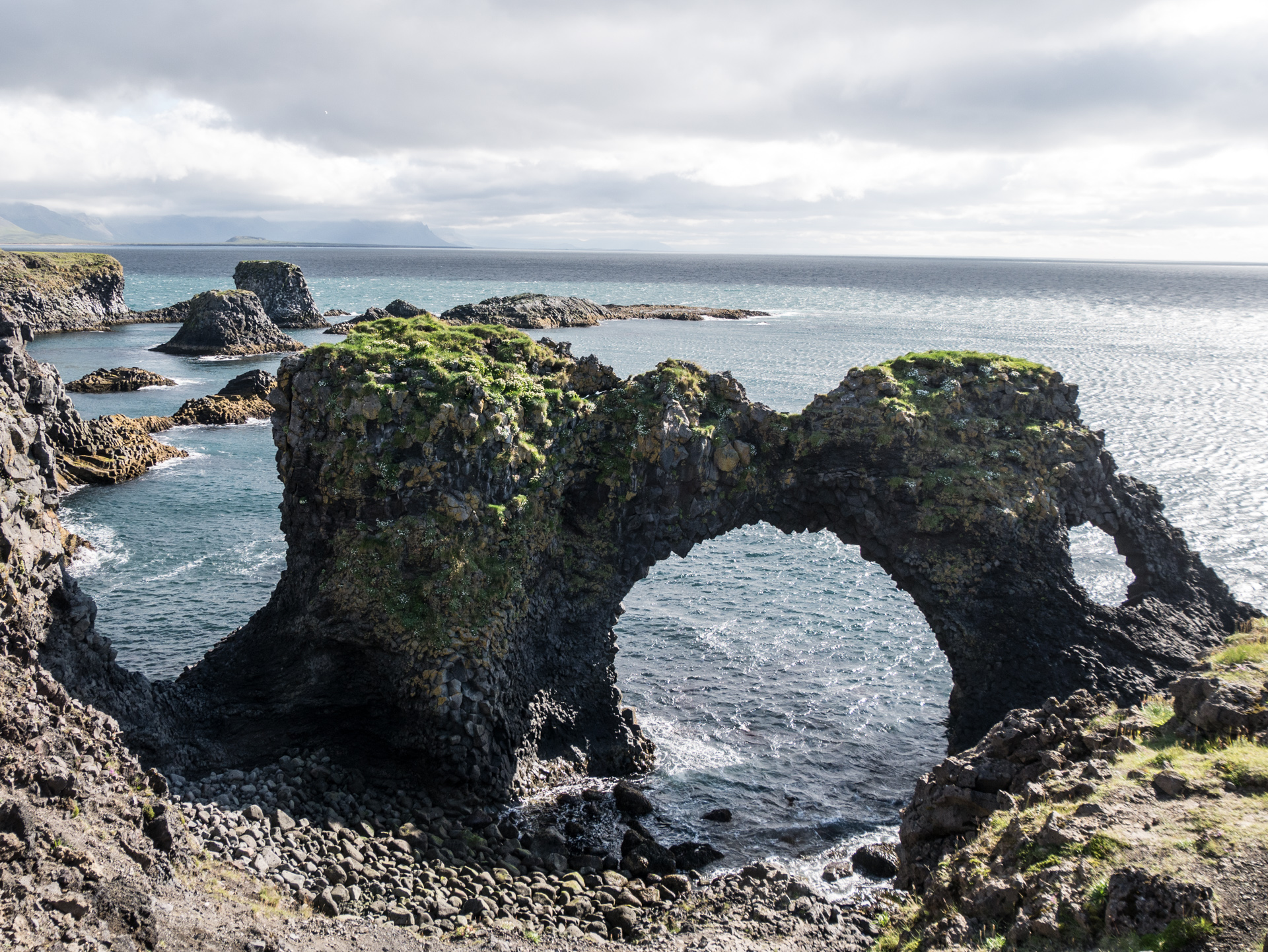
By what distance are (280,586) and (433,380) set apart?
10.8m

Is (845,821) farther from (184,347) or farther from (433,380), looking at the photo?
(184,347)

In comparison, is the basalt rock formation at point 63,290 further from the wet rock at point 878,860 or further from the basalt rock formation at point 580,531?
the wet rock at point 878,860

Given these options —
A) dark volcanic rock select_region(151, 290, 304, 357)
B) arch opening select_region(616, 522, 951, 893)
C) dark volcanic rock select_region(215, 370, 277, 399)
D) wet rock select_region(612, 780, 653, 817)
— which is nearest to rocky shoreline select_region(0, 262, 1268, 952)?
wet rock select_region(612, 780, 653, 817)

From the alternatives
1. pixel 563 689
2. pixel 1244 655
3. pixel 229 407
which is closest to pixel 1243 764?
pixel 1244 655

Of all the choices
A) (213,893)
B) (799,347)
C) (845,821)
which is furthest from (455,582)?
(799,347)

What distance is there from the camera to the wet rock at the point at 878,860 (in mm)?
29828

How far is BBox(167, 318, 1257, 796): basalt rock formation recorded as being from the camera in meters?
31.9

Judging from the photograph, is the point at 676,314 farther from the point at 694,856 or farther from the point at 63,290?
the point at 694,856

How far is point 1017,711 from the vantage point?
2875cm

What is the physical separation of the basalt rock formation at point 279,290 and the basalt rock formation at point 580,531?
454 feet

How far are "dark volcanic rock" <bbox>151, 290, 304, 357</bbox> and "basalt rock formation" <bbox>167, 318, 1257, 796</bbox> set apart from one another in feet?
356

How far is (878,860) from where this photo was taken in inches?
1180

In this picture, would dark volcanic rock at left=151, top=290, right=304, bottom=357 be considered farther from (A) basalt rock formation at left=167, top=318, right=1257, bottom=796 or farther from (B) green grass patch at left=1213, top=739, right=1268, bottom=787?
(B) green grass patch at left=1213, top=739, right=1268, bottom=787

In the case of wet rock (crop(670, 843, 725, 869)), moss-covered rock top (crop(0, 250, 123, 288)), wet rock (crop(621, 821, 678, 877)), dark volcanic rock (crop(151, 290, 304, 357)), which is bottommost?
wet rock (crop(670, 843, 725, 869))
